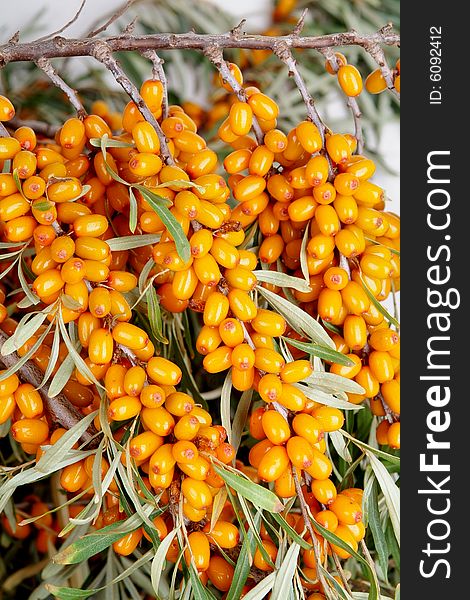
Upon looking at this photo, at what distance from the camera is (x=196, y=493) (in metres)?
0.54

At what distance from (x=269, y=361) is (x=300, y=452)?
7 cm

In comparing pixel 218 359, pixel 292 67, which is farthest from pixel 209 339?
pixel 292 67

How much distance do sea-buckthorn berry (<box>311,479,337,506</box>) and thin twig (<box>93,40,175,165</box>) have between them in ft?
Result: 0.90

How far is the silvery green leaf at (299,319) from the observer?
1.91 feet

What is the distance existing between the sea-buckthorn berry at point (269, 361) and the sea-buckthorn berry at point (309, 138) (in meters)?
0.16

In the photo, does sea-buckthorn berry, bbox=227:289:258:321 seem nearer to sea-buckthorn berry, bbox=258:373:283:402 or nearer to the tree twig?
sea-buckthorn berry, bbox=258:373:283:402

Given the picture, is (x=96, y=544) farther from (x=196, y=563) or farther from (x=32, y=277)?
(x=32, y=277)

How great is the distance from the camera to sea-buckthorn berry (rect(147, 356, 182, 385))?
547 millimetres

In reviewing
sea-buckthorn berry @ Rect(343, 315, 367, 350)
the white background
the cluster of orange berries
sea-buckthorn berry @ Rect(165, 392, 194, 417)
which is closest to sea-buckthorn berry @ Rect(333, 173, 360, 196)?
the cluster of orange berries

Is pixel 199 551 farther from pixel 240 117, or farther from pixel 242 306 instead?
pixel 240 117

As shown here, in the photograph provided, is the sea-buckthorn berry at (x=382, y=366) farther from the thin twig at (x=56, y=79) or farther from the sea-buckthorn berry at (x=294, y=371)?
the thin twig at (x=56, y=79)

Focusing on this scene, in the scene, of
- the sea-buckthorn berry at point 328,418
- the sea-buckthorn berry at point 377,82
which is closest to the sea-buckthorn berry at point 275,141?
the sea-buckthorn berry at point 377,82

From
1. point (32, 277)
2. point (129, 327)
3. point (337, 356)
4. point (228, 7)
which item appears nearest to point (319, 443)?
point (337, 356)

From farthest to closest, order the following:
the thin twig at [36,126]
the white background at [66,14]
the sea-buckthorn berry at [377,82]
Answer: the white background at [66,14], the thin twig at [36,126], the sea-buckthorn berry at [377,82]
